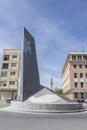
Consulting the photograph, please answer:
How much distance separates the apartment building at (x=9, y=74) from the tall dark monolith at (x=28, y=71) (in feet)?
95.0

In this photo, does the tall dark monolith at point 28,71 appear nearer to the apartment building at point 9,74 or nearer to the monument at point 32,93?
the monument at point 32,93

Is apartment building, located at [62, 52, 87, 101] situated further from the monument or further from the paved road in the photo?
the paved road

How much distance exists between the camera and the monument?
63.6 ft

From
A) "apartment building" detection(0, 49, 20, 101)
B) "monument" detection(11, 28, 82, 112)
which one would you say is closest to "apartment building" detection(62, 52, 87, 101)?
"apartment building" detection(0, 49, 20, 101)

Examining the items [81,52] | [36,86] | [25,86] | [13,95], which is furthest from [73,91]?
[25,86]

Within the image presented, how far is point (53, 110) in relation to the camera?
1889cm

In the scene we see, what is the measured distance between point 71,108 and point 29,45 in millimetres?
12818

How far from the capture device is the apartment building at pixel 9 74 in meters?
56.8

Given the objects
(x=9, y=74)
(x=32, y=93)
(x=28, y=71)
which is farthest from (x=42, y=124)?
(x=9, y=74)

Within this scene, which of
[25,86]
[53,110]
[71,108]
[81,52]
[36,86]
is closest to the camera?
[53,110]

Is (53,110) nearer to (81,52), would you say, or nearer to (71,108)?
(71,108)

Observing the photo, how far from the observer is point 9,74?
2279 inches

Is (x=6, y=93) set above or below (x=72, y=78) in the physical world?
below

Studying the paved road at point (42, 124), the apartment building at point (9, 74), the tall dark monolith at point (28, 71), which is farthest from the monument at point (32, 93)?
the apartment building at point (9, 74)
